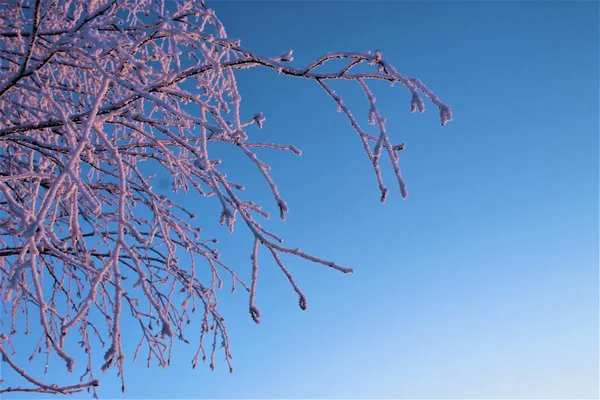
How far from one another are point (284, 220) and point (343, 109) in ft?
1.33

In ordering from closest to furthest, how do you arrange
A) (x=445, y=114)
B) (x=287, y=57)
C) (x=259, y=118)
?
(x=445, y=114) → (x=287, y=57) → (x=259, y=118)

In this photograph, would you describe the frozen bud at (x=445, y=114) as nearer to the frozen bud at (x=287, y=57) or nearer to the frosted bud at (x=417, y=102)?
the frosted bud at (x=417, y=102)

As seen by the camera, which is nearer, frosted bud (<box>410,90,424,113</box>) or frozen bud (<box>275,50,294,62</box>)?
frosted bud (<box>410,90,424,113</box>)

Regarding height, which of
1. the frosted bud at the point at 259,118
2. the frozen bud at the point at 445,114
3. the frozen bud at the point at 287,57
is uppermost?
the frosted bud at the point at 259,118

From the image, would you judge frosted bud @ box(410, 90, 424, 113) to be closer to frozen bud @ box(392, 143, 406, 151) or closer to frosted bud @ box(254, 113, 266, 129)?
frozen bud @ box(392, 143, 406, 151)

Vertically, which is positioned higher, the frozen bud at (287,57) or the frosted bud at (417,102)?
the frozen bud at (287,57)

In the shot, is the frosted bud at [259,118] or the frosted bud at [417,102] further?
the frosted bud at [259,118]

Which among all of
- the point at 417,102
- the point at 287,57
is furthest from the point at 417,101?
the point at 287,57

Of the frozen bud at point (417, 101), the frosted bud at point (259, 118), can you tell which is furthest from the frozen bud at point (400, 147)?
the frosted bud at point (259, 118)

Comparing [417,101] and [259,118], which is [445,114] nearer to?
[417,101]

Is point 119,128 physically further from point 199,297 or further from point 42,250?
point 199,297

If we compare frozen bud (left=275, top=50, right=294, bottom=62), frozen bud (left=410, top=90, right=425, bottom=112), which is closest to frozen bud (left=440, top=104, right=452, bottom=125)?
frozen bud (left=410, top=90, right=425, bottom=112)

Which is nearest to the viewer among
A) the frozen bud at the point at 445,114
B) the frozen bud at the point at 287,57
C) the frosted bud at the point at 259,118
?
the frozen bud at the point at 445,114

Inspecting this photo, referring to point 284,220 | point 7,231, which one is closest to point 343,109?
point 284,220
